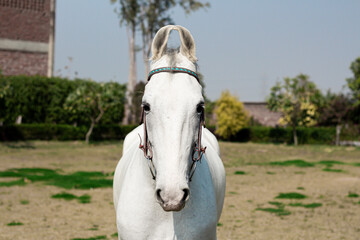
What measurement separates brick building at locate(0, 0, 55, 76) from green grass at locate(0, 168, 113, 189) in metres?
22.1

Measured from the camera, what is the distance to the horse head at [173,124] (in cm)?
202

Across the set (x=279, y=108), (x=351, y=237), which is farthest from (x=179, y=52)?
(x=279, y=108)

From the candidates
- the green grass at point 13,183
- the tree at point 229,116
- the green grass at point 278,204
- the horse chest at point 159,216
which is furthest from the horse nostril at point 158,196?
the tree at point 229,116

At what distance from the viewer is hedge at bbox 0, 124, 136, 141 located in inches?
1034

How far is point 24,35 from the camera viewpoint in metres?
32.9

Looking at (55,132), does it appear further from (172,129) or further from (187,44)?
(172,129)

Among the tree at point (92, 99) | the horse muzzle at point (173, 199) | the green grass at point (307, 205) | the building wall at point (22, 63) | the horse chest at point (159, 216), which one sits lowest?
the green grass at point (307, 205)

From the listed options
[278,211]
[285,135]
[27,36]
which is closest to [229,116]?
[285,135]

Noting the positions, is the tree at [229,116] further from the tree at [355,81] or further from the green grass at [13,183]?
the green grass at [13,183]

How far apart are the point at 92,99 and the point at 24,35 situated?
1089 centimetres

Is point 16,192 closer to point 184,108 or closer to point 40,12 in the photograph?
point 184,108

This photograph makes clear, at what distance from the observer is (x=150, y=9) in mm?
33844

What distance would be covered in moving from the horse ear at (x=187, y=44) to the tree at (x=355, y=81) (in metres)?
42.2

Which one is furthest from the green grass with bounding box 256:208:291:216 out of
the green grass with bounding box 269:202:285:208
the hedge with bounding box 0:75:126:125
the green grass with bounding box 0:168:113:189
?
the hedge with bounding box 0:75:126:125
